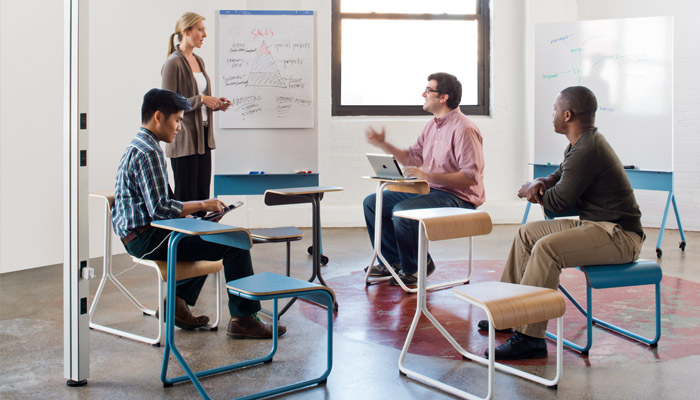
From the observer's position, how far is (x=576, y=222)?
305cm

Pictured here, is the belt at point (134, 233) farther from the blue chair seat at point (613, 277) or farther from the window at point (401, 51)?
the window at point (401, 51)

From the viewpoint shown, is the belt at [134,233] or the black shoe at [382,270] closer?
the belt at [134,233]

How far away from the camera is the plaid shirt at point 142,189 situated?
2777mm

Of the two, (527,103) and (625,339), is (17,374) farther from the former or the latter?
(527,103)

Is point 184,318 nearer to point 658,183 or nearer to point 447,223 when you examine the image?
point 447,223

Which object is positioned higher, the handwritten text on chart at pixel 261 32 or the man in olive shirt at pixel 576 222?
the handwritten text on chart at pixel 261 32

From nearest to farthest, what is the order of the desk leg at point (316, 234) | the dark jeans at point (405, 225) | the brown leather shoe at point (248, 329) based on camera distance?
the brown leather shoe at point (248, 329)
the desk leg at point (316, 234)
the dark jeans at point (405, 225)

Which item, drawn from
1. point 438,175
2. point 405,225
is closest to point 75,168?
point 405,225

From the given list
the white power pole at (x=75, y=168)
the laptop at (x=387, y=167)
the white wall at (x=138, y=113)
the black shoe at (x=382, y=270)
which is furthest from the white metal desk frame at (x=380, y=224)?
the white wall at (x=138, y=113)

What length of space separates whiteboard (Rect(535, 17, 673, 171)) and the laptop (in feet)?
7.82

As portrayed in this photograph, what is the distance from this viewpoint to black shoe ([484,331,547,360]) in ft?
9.05

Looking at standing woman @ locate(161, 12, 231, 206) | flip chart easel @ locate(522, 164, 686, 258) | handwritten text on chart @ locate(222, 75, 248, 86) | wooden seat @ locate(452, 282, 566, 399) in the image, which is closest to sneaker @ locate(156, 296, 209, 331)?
standing woman @ locate(161, 12, 231, 206)

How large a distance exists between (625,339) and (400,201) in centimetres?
169

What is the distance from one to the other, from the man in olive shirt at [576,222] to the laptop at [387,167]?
1007 mm
